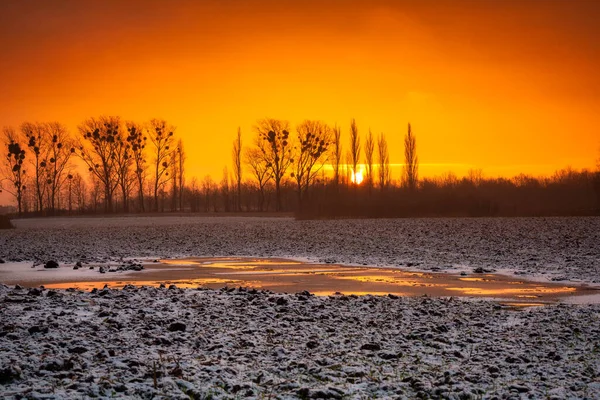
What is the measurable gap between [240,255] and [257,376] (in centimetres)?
2070

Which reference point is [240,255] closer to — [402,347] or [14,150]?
[402,347]

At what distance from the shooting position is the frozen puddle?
1566 cm

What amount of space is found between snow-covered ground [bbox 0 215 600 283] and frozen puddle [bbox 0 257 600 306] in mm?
Answer: 2376

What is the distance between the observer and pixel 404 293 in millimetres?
15500

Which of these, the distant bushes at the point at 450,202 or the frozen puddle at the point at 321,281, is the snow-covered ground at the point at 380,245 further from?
the distant bushes at the point at 450,202

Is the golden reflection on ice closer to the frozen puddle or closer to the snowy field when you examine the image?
the frozen puddle

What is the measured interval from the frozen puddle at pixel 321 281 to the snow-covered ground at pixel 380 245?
2376 mm

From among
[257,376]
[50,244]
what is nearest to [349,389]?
[257,376]

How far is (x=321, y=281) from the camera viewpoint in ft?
59.7

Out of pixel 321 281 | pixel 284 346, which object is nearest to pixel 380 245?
pixel 321 281

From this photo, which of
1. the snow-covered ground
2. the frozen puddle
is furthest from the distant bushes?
the frozen puddle

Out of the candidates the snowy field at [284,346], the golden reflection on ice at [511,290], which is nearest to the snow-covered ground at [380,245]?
the golden reflection on ice at [511,290]

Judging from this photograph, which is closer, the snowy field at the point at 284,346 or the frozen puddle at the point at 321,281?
the snowy field at the point at 284,346

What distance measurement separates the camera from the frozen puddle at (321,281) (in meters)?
15.7
